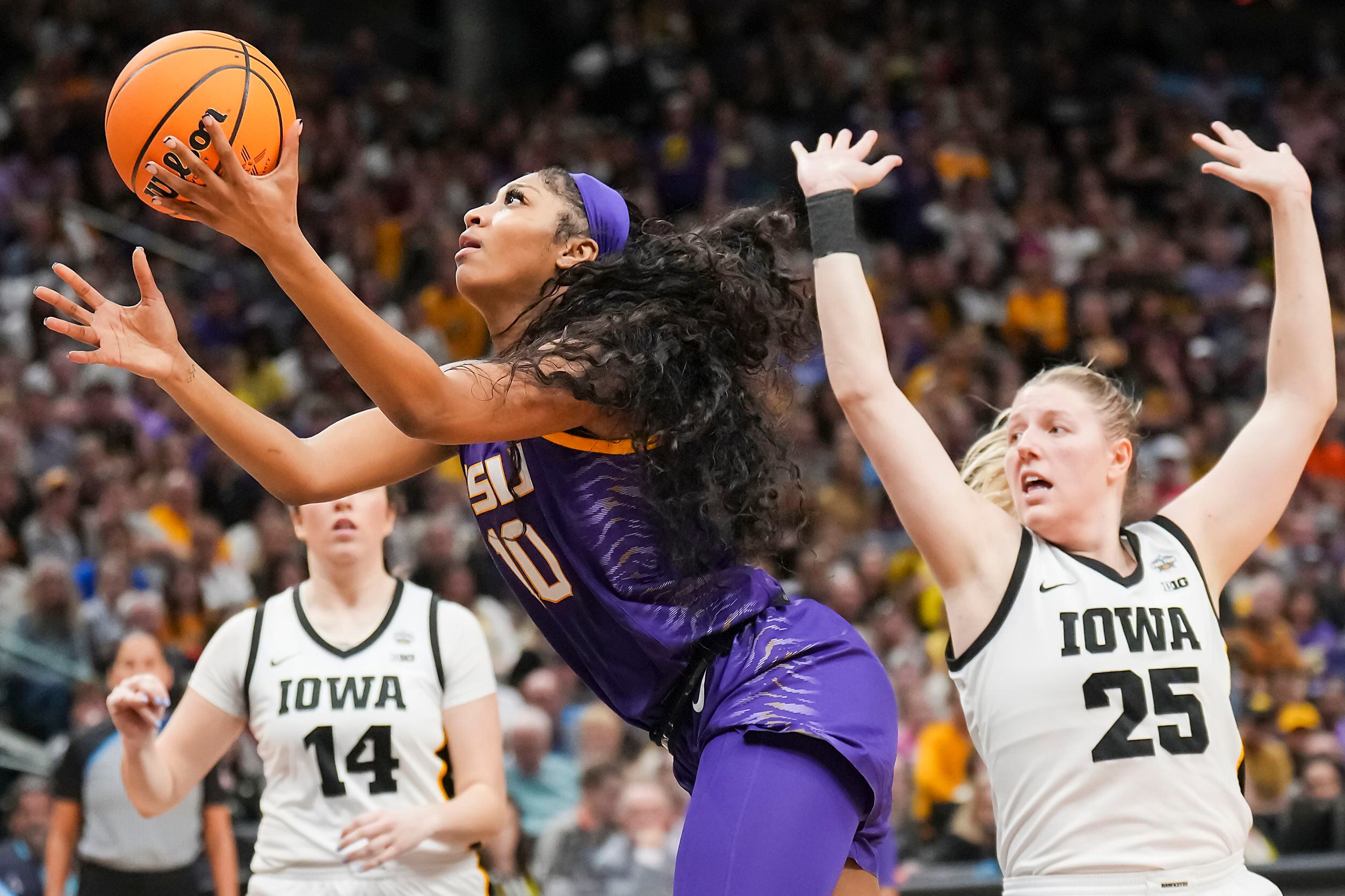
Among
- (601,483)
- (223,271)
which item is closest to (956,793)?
(601,483)

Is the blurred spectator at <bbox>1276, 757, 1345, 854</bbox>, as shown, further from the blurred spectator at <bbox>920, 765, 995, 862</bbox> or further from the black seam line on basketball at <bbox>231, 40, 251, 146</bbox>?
the black seam line on basketball at <bbox>231, 40, 251, 146</bbox>

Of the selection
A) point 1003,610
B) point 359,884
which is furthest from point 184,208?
point 359,884

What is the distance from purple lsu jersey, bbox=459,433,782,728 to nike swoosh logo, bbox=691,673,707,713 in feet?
0.15

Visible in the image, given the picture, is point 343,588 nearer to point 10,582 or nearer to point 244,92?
point 244,92

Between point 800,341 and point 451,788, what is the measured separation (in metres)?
1.78

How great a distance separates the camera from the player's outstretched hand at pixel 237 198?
235cm

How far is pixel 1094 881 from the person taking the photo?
8.76ft

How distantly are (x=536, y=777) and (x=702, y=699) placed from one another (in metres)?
4.39

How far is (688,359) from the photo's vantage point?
9.95ft

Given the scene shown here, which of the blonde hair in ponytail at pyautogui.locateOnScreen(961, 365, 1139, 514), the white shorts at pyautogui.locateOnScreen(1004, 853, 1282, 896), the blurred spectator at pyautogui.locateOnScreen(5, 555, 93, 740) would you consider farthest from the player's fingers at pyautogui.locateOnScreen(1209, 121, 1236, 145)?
the blurred spectator at pyautogui.locateOnScreen(5, 555, 93, 740)

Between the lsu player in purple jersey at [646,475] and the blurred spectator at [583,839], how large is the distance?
133 inches

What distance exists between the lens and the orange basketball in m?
2.88

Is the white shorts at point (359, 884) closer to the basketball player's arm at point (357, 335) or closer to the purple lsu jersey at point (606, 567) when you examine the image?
the purple lsu jersey at point (606, 567)

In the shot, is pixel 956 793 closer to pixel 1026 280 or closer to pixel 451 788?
pixel 451 788
